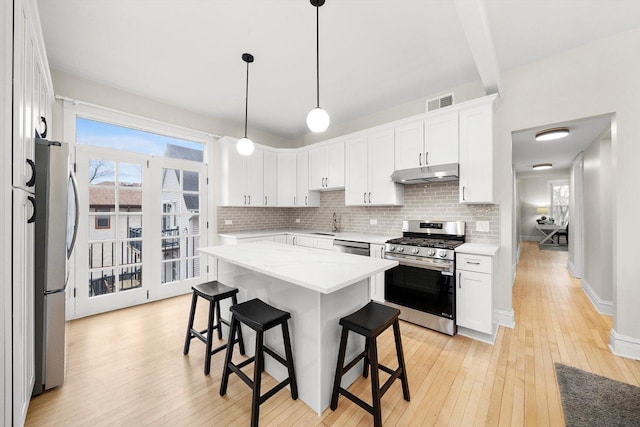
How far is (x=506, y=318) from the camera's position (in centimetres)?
291

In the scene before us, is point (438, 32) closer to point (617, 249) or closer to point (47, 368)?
point (617, 249)

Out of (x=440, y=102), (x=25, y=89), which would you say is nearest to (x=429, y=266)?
(x=440, y=102)

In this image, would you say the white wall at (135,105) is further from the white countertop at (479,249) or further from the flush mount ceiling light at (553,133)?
the flush mount ceiling light at (553,133)

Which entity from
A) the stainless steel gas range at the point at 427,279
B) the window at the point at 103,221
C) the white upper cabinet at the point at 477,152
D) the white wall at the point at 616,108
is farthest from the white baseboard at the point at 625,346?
the window at the point at 103,221

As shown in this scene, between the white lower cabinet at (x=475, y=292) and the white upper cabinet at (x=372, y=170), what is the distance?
1275 millimetres

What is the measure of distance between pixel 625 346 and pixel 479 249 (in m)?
1.39

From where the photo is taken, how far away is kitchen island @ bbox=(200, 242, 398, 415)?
63.9 inches

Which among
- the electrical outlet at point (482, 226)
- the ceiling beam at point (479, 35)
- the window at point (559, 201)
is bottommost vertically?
the electrical outlet at point (482, 226)

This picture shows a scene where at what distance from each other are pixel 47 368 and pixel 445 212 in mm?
4074

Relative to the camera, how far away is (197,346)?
97.5 inches

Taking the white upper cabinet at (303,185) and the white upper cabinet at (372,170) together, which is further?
the white upper cabinet at (303,185)

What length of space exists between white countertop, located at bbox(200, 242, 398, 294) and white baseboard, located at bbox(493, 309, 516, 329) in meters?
1.95

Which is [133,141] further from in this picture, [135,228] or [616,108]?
[616,108]

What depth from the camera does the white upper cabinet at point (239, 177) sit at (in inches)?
165
